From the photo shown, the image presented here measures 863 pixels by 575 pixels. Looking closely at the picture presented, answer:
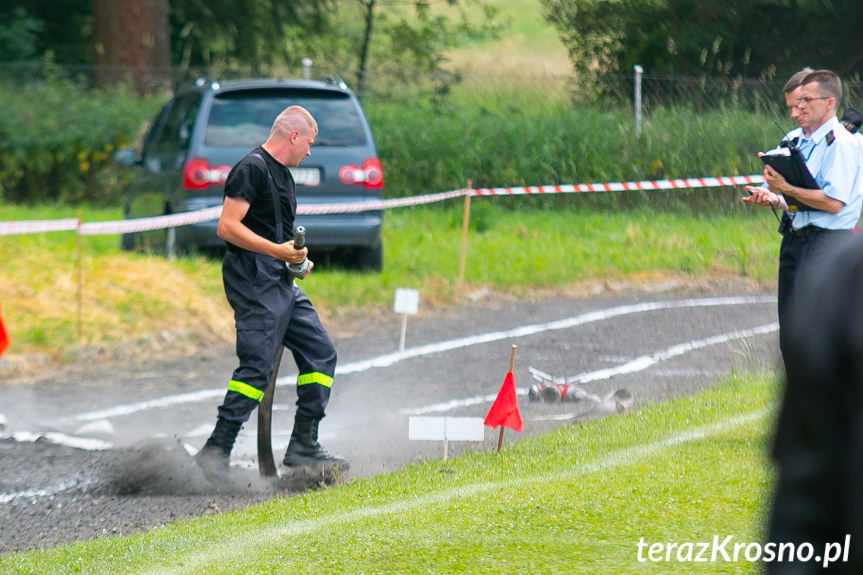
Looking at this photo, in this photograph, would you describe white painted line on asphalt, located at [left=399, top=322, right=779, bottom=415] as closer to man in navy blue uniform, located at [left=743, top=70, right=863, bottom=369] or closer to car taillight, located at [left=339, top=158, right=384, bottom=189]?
man in navy blue uniform, located at [left=743, top=70, right=863, bottom=369]

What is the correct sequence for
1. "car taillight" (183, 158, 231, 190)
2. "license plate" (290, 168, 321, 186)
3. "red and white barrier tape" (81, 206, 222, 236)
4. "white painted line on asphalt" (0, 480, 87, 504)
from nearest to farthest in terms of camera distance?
"white painted line on asphalt" (0, 480, 87, 504) < "red and white barrier tape" (81, 206, 222, 236) < "car taillight" (183, 158, 231, 190) < "license plate" (290, 168, 321, 186)

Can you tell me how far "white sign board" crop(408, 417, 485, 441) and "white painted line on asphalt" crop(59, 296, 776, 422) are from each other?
2685 mm

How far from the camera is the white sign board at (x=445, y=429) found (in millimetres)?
6121

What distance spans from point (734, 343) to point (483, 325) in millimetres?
2263

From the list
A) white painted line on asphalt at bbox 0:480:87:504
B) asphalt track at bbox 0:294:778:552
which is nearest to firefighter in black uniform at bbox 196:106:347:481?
asphalt track at bbox 0:294:778:552

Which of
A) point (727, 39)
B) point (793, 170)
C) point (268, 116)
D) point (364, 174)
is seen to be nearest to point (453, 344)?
point (364, 174)

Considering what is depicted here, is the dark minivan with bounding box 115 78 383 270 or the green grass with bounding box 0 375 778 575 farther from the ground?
the dark minivan with bounding box 115 78 383 270

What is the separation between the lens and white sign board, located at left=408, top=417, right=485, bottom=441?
6121 millimetres

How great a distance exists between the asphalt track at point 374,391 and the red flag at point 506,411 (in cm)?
52

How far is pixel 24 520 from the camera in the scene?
5730 millimetres

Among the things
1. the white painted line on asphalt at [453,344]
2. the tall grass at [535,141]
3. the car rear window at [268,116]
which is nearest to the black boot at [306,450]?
the white painted line on asphalt at [453,344]

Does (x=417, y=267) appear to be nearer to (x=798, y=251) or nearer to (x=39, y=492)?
(x=798, y=251)

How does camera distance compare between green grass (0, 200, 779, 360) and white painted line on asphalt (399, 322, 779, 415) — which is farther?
green grass (0, 200, 779, 360)

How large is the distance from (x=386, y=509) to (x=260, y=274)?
146cm
